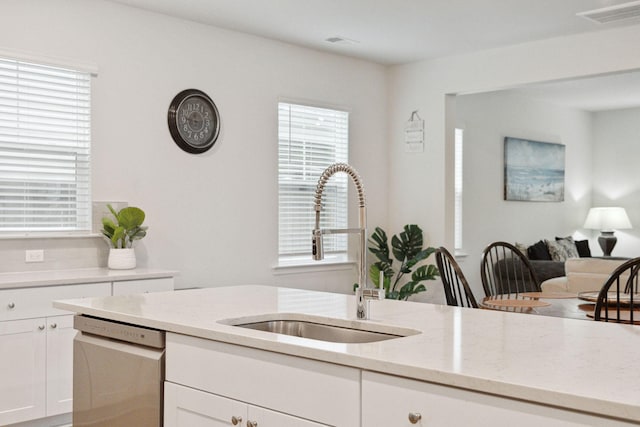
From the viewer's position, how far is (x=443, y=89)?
22.5 ft

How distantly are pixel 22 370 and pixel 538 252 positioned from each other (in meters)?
6.28

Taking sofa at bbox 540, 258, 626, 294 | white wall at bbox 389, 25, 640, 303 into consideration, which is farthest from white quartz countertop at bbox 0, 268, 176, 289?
white wall at bbox 389, 25, 640, 303

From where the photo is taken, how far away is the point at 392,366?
1623 millimetres

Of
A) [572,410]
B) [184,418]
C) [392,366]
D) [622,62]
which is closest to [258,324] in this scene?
[184,418]

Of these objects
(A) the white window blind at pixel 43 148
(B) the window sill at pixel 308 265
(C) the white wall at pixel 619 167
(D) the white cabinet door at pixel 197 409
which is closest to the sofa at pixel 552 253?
(C) the white wall at pixel 619 167

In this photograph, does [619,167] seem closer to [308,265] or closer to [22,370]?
[308,265]

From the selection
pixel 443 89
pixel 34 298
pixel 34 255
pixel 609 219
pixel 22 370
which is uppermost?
pixel 443 89

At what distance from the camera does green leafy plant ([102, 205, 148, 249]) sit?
15.4ft

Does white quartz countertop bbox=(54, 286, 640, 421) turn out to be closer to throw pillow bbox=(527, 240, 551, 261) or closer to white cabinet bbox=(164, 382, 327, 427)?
white cabinet bbox=(164, 382, 327, 427)

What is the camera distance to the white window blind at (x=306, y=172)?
626 centimetres

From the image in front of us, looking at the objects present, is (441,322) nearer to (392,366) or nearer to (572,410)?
(392,366)

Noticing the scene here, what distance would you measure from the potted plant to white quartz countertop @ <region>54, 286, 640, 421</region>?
1907mm

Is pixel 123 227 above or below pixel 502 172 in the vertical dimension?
below

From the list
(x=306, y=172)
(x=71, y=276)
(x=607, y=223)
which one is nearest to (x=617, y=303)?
(x=71, y=276)
